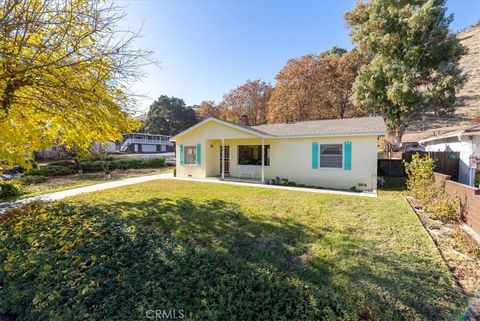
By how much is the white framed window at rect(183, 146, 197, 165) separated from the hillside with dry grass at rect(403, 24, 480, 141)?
2282 cm

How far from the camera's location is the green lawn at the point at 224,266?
304 cm

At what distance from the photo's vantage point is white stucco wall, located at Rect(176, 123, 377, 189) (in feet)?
33.8

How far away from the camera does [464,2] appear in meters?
7.87

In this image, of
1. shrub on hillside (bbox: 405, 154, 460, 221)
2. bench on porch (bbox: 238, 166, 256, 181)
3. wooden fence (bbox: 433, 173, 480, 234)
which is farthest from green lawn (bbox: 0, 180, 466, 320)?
bench on porch (bbox: 238, 166, 256, 181)

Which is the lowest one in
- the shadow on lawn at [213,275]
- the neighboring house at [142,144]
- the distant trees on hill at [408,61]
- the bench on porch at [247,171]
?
the shadow on lawn at [213,275]

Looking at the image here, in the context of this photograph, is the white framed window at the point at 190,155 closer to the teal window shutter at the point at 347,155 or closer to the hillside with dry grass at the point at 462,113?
the teal window shutter at the point at 347,155

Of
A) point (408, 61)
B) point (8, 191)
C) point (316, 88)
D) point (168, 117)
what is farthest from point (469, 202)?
point (168, 117)

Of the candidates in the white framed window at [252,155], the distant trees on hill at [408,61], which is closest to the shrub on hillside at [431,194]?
the white framed window at [252,155]

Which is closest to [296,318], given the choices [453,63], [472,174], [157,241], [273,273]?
[273,273]

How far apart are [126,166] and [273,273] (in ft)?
73.2

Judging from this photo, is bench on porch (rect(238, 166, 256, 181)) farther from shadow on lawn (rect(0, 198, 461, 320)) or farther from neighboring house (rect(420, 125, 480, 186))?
neighboring house (rect(420, 125, 480, 186))

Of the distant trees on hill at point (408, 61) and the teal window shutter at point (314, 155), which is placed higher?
the distant trees on hill at point (408, 61)

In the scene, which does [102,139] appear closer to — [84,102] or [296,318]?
[84,102]

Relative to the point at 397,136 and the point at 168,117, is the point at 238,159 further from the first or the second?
the point at 168,117
